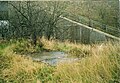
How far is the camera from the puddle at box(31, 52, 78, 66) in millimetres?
7109

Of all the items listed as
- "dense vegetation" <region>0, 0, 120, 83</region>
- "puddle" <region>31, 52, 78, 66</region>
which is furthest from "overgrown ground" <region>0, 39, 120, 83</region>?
"puddle" <region>31, 52, 78, 66</region>

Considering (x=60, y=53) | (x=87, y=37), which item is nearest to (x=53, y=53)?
(x=60, y=53)

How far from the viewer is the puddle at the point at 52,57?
7.11m

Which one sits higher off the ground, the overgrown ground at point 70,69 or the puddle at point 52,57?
the overgrown ground at point 70,69

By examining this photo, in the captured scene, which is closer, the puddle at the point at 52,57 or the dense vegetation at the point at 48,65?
the dense vegetation at the point at 48,65

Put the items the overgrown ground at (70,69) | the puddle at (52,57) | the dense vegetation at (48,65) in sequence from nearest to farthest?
1. the overgrown ground at (70,69)
2. the dense vegetation at (48,65)
3. the puddle at (52,57)

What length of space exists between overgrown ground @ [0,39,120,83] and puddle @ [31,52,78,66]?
0.25 metres

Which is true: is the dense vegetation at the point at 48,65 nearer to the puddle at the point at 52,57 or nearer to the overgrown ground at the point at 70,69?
the overgrown ground at the point at 70,69

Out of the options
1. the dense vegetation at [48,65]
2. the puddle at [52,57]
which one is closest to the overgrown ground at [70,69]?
the dense vegetation at [48,65]

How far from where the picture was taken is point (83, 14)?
19391 millimetres

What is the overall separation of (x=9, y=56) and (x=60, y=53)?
1.37 meters

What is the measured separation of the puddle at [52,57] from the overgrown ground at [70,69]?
246 mm

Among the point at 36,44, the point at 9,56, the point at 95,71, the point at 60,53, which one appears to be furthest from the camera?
the point at 36,44

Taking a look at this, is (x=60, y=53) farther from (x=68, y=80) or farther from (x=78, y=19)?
(x=78, y=19)
